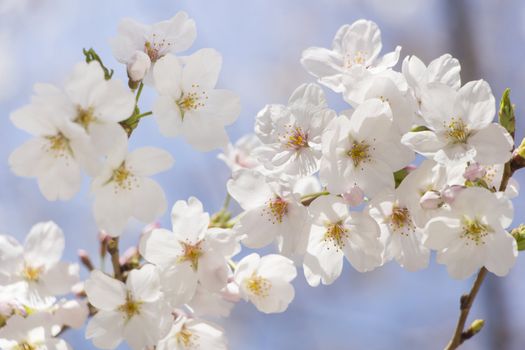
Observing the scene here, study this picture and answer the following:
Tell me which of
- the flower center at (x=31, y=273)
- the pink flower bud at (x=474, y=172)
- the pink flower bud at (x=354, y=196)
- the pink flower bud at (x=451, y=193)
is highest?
the pink flower bud at (x=474, y=172)

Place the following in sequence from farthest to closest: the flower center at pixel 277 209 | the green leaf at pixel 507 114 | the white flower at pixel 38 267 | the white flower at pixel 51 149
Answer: the white flower at pixel 38 267, the flower center at pixel 277 209, the green leaf at pixel 507 114, the white flower at pixel 51 149

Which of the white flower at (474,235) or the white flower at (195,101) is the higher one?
the white flower at (195,101)

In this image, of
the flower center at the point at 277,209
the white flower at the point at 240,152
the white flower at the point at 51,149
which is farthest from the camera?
the white flower at the point at 240,152

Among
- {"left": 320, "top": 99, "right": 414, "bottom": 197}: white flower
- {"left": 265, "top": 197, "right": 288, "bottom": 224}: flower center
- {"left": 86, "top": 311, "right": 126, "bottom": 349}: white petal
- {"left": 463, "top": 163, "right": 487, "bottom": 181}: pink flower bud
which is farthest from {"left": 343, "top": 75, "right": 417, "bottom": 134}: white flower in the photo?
{"left": 86, "top": 311, "right": 126, "bottom": 349}: white petal

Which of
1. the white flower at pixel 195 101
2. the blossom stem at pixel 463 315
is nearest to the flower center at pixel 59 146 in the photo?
the white flower at pixel 195 101

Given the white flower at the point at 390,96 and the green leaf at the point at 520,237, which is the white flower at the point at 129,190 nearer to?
the white flower at the point at 390,96

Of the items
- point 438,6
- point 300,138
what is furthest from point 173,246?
point 438,6

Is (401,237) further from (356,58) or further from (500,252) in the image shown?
(356,58)

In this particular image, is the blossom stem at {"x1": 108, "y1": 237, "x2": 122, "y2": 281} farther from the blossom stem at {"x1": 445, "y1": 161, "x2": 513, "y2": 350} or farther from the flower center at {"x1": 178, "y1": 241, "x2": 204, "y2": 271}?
the blossom stem at {"x1": 445, "y1": 161, "x2": 513, "y2": 350}

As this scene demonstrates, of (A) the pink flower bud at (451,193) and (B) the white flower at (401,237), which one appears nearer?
(A) the pink flower bud at (451,193)
